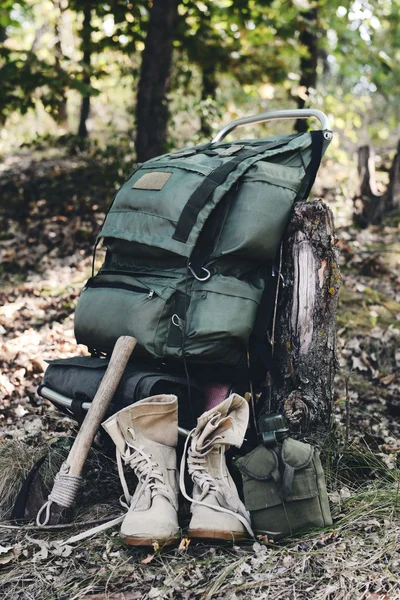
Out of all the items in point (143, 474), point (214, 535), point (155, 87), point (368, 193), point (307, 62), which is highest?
point (307, 62)

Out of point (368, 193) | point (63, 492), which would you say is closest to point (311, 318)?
point (63, 492)

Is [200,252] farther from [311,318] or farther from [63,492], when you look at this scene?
[63,492]

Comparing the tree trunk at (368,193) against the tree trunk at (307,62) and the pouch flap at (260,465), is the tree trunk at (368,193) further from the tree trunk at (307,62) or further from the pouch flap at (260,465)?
the pouch flap at (260,465)

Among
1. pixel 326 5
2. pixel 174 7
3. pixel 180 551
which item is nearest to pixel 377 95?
pixel 326 5

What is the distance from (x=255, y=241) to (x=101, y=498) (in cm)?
157

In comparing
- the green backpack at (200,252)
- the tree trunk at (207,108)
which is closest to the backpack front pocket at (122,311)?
the green backpack at (200,252)

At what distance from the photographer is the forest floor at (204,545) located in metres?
2.40

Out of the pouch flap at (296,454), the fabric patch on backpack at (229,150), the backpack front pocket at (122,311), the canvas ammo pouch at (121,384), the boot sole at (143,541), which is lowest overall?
the boot sole at (143,541)

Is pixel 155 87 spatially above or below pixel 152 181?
above

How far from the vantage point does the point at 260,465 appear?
275cm

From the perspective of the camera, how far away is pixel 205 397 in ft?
10.6

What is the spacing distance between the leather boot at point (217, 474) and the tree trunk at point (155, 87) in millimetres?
5210

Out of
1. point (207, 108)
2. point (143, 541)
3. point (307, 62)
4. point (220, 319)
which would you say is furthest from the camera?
point (307, 62)

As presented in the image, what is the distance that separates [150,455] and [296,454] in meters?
0.68
